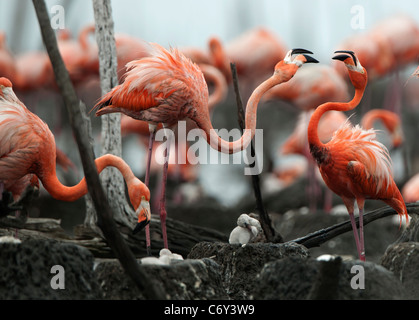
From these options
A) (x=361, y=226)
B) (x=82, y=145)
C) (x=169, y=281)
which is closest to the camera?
(x=82, y=145)

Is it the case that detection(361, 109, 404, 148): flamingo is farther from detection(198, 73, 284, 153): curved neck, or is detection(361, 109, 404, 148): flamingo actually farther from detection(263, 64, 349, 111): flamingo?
detection(198, 73, 284, 153): curved neck

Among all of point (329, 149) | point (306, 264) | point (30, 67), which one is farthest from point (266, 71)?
point (306, 264)

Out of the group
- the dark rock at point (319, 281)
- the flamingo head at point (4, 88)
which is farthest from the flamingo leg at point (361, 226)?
the flamingo head at point (4, 88)

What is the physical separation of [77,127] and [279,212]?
7.45 m

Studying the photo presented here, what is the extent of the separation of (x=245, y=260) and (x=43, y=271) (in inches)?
54.5

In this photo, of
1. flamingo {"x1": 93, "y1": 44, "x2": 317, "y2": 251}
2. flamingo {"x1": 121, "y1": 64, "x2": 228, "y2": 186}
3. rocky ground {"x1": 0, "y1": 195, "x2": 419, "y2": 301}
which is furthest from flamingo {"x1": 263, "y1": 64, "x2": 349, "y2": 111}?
rocky ground {"x1": 0, "y1": 195, "x2": 419, "y2": 301}

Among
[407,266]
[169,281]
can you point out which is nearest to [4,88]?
[169,281]

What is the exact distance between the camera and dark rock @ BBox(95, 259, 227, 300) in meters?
3.92

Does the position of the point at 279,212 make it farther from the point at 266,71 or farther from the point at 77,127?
the point at 77,127

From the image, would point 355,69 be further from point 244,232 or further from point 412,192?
point 412,192

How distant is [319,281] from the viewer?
12.3ft

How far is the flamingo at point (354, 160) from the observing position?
16.9 feet

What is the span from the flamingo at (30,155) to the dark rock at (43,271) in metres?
0.77

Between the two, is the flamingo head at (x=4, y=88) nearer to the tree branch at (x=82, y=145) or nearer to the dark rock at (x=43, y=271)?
the tree branch at (x=82, y=145)
